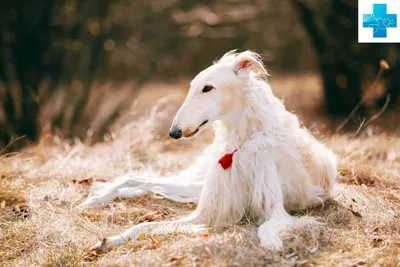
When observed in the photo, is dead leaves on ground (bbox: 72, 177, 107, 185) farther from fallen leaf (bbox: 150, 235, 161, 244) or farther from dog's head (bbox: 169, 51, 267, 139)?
dog's head (bbox: 169, 51, 267, 139)

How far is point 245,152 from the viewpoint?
14.1 feet

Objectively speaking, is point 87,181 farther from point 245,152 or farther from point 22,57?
point 22,57

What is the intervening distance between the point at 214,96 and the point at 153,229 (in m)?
0.97

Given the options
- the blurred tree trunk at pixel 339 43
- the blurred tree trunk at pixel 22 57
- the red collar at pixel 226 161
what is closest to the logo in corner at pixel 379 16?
Answer: the red collar at pixel 226 161

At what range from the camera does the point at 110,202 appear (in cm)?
522

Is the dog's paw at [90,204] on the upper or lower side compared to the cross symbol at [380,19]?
lower

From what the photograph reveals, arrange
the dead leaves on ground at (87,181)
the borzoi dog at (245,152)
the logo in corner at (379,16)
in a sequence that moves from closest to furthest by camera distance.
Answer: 1. the borzoi dog at (245,152)
2. the dead leaves on ground at (87,181)
3. the logo in corner at (379,16)

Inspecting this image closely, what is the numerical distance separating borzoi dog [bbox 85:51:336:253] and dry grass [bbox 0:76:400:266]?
6.2 inches

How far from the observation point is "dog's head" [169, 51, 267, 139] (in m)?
4.11

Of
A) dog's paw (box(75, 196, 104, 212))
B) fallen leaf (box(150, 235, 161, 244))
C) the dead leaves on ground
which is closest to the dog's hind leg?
fallen leaf (box(150, 235, 161, 244))

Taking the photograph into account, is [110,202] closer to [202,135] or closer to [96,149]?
[96,149]

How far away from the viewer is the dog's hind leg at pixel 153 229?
4.14 metres

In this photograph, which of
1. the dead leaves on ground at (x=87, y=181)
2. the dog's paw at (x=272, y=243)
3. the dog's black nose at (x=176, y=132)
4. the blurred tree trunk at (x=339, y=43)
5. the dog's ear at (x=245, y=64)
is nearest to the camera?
the dog's paw at (x=272, y=243)

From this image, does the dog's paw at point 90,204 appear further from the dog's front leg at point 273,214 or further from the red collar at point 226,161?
the dog's front leg at point 273,214
